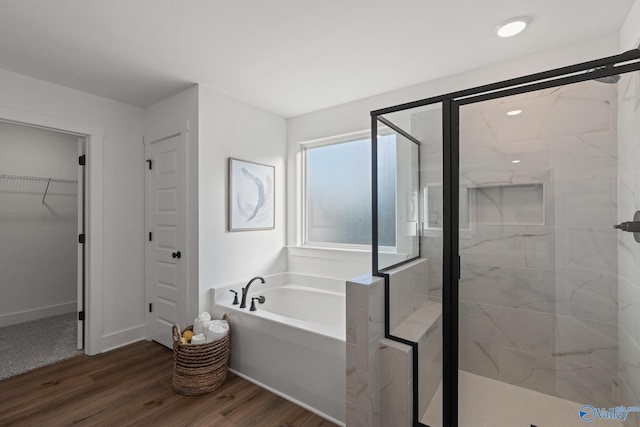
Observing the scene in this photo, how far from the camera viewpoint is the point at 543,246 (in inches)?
66.5

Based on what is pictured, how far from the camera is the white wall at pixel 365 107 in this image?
1.98m

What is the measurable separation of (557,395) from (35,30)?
3664 mm

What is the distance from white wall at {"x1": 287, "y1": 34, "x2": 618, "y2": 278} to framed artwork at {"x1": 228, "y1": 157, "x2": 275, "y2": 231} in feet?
0.97

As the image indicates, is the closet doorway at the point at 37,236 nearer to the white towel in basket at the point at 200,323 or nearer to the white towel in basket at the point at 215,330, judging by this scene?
the white towel in basket at the point at 200,323

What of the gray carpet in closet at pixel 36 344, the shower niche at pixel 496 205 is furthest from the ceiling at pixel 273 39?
the gray carpet in closet at pixel 36 344

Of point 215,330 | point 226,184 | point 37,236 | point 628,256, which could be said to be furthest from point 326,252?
point 37,236

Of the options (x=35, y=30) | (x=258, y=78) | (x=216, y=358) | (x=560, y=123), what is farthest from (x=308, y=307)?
(x=35, y=30)

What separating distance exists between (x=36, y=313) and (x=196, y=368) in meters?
2.90

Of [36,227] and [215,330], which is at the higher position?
[36,227]

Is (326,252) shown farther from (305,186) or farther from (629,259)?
(629,259)

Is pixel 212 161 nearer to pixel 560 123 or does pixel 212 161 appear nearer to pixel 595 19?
pixel 560 123

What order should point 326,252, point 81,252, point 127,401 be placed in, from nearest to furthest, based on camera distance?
point 127,401 → point 81,252 → point 326,252

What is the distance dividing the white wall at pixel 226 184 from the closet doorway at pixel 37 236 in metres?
1.56

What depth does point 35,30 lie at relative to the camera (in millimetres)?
1820
